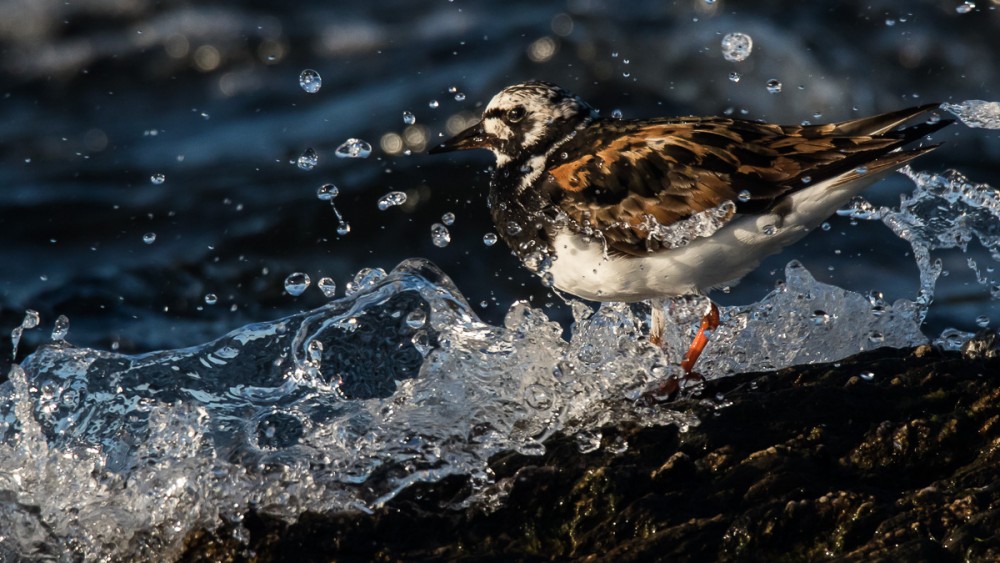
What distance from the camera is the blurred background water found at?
6859 mm

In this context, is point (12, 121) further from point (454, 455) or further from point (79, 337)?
point (454, 455)

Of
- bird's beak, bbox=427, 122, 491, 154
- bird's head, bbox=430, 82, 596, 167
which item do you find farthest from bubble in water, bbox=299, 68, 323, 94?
bird's head, bbox=430, 82, 596, 167

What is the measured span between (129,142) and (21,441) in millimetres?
4211

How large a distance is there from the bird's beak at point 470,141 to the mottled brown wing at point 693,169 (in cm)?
64

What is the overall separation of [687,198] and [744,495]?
54.3 inches

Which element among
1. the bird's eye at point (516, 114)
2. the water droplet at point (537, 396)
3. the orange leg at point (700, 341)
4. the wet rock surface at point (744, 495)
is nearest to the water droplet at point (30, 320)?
the bird's eye at point (516, 114)

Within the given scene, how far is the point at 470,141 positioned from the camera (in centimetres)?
509

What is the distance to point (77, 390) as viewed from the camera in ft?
14.6

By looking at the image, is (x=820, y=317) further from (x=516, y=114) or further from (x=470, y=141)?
→ (x=470, y=141)

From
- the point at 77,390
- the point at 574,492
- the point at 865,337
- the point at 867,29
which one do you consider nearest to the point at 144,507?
the point at 77,390

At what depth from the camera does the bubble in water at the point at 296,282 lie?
5.98 meters

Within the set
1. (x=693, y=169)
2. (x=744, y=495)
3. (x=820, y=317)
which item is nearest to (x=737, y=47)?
(x=820, y=317)

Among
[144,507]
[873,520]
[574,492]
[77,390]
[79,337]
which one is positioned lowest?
[79,337]

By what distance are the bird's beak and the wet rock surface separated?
177cm
